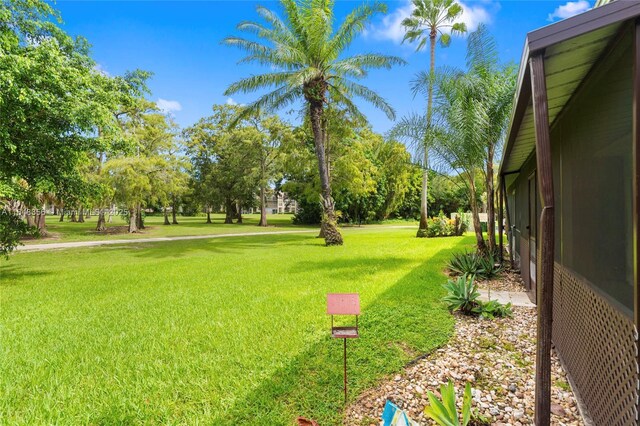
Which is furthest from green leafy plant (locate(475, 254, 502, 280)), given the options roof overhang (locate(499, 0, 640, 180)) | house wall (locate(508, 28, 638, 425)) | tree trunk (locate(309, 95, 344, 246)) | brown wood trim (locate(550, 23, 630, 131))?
tree trunk (locate(309, 95, 344, 246))

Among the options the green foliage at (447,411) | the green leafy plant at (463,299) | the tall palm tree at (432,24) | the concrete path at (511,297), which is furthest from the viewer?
the tall palm tree at (432,24)

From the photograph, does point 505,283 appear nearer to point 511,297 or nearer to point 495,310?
point 511,297

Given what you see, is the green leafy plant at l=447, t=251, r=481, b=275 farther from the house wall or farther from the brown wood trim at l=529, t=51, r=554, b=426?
the brown wood trim at l=529, t=51, r=554, b=426

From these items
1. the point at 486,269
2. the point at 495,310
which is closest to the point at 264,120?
the point at 486,269

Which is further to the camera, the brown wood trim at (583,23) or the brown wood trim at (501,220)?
the brown wood trim at (501,220)

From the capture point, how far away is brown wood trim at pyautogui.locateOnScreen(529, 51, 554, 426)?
79.7 inches

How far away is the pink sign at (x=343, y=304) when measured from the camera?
3.11m

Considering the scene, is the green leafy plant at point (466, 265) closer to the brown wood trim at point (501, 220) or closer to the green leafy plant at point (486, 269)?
the green leafy plant at point (486, 269)

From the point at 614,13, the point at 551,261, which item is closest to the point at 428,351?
the point at 551,261

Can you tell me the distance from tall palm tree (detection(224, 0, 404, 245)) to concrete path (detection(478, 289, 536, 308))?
983 cm

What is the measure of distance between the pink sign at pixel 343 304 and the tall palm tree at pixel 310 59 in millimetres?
12381

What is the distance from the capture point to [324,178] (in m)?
16.8

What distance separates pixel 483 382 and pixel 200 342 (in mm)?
3389

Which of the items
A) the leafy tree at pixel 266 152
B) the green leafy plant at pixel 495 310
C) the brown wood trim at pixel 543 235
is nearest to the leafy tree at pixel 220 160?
the leafy tree at pixel 266 152
